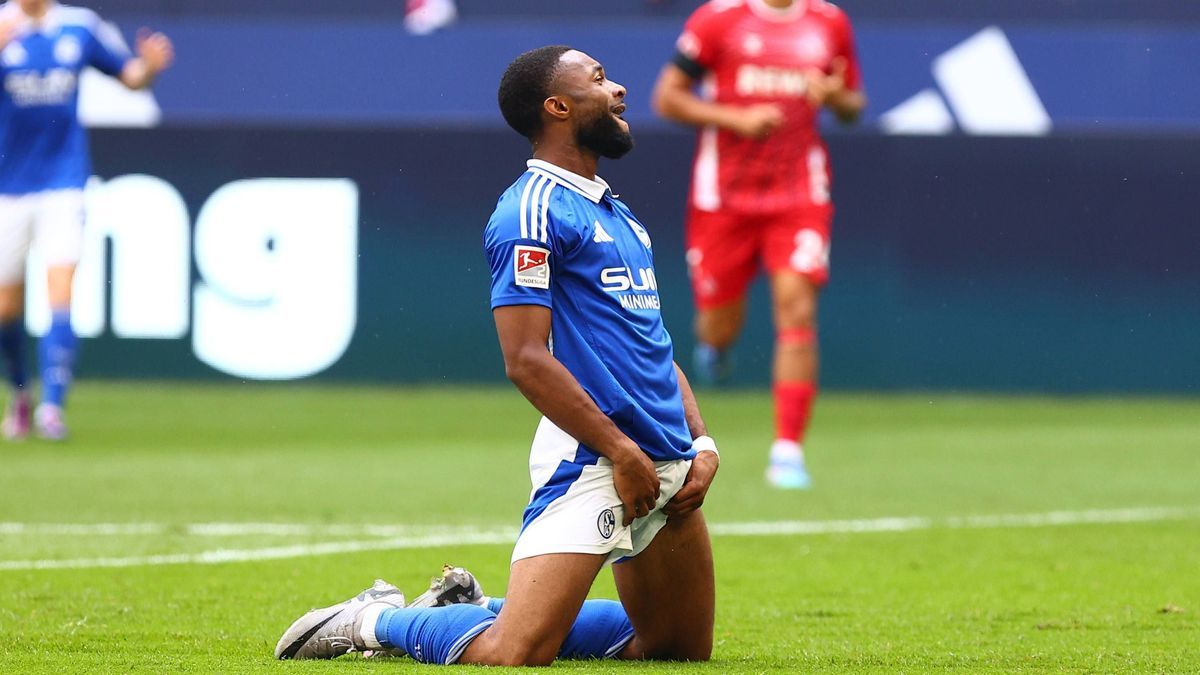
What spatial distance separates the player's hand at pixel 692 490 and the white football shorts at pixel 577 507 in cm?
2

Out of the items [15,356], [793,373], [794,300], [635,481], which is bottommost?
[15,356]

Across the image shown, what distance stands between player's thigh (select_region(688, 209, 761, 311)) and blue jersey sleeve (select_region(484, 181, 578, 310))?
5.18 meters

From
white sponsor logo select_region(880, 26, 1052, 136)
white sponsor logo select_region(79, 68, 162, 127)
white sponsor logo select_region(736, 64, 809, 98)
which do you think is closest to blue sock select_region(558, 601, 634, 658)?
white sponsor logo select_region(736, 64, 809, 98)

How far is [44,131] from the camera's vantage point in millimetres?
11039

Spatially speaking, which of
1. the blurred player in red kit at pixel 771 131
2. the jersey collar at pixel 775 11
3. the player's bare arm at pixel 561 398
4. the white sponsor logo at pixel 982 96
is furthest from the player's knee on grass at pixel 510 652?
the white sponsor logo at pixel 982 96

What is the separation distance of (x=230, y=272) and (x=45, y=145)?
2.67 meters

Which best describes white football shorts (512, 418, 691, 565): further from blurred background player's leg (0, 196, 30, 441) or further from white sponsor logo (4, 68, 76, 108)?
white sponsor logo (4, 68, 76, 108)

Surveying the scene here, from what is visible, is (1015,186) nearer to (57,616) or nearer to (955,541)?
(955,541)

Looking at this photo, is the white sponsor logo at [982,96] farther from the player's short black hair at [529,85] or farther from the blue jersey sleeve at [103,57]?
the player's short black hair at [529,85]

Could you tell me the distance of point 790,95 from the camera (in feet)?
32.4

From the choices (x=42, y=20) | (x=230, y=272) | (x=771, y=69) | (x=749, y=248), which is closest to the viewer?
(x=771, y=69)

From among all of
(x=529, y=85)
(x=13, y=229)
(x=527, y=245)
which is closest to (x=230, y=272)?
(x=13, y=229)

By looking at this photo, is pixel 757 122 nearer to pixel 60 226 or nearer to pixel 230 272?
pixel 60 226

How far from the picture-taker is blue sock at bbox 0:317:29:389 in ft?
36.6
